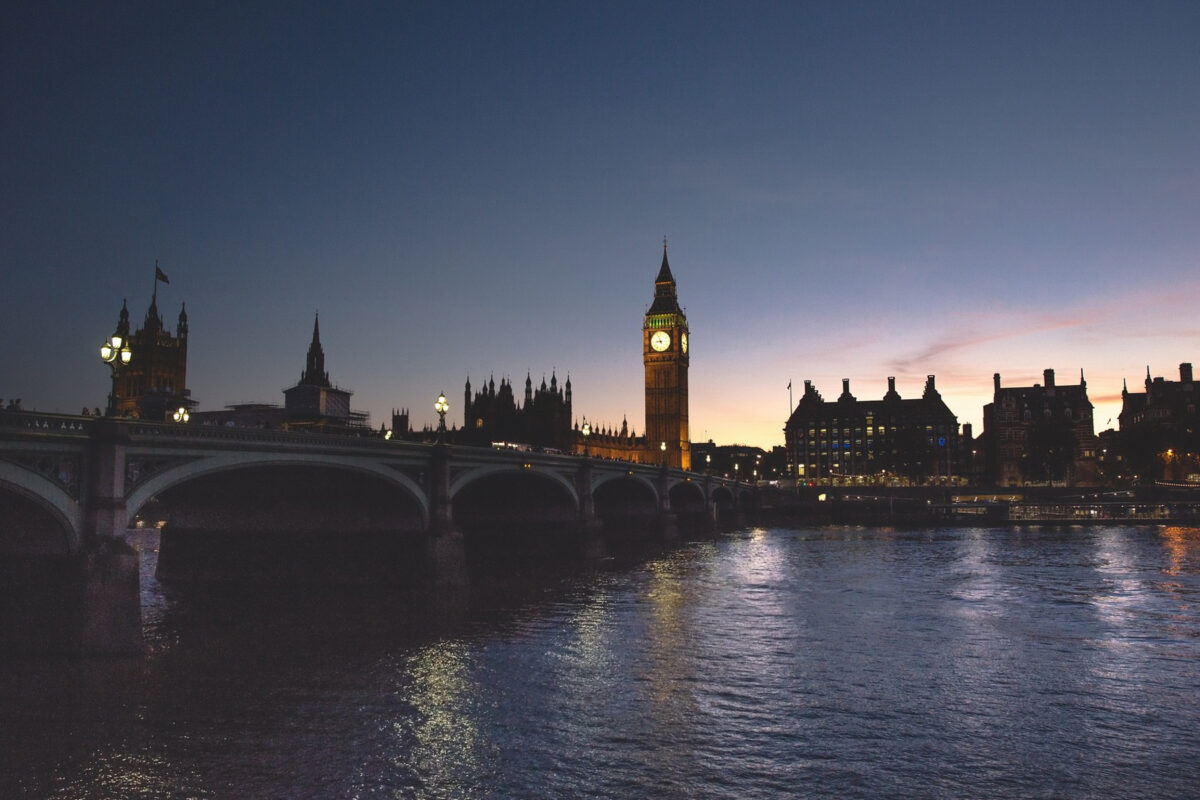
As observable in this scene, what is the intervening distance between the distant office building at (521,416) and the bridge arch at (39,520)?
132564mm

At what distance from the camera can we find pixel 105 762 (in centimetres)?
1886

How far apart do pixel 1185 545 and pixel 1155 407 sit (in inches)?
4430

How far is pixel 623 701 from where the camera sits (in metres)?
24.3

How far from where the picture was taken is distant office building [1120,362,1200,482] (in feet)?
490

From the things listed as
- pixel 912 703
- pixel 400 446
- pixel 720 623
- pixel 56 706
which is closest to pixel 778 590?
pixel 720 623

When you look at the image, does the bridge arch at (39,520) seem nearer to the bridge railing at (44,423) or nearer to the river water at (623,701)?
the bridge railing at (44,423)

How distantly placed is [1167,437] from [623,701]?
161235 millimetres

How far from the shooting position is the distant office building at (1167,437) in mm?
149500

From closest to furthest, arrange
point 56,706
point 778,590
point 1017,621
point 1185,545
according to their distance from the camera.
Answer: point 56,706 → point 1017,621 → point 778,590 → point 1185,545

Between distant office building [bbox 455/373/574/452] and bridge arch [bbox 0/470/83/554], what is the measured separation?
435 feet

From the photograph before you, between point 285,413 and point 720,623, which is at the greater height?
point 285,413

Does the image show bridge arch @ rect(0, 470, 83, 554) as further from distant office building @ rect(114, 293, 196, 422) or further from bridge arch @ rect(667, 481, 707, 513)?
distant office building @ rect(114, 293, 196, 422)

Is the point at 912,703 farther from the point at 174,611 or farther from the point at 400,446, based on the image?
the point at 174,611

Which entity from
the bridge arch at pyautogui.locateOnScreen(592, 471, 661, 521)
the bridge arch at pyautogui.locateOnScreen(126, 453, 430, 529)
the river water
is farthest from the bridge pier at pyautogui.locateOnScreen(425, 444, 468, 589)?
the bridge arch at pyautogui.locateOnScreen(592, 471, 661, 521)
